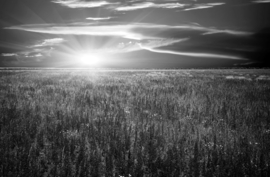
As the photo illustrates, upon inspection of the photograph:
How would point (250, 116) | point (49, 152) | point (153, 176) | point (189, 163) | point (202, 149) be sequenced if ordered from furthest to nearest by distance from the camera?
point (250, 116)
point (202, 149)
point (49, 152)
point (189, 163)
point (153, 176)

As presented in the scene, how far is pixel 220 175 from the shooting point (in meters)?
2.69

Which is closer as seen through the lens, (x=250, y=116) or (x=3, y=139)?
(x=3, y=139)

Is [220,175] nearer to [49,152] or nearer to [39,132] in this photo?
[49,152]

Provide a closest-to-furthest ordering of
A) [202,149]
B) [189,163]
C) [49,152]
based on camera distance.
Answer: [189,163], [49,152], [202,149]

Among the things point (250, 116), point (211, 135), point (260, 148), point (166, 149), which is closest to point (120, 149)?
point (166, 149)

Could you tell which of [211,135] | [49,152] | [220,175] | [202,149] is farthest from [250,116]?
[49,152]

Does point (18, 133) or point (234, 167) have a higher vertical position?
point (18, 133)

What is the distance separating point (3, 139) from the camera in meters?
3.64

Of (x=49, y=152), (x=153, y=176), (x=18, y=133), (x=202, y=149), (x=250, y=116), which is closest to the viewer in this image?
(x=153, y=176)

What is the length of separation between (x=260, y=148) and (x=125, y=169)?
2.78 metres

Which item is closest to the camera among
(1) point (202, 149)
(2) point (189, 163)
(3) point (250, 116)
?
(2) point (189, 163)

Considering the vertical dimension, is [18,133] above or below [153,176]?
above

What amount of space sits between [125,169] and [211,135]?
248 centimetres

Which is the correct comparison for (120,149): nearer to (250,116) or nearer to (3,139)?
(3,139)
